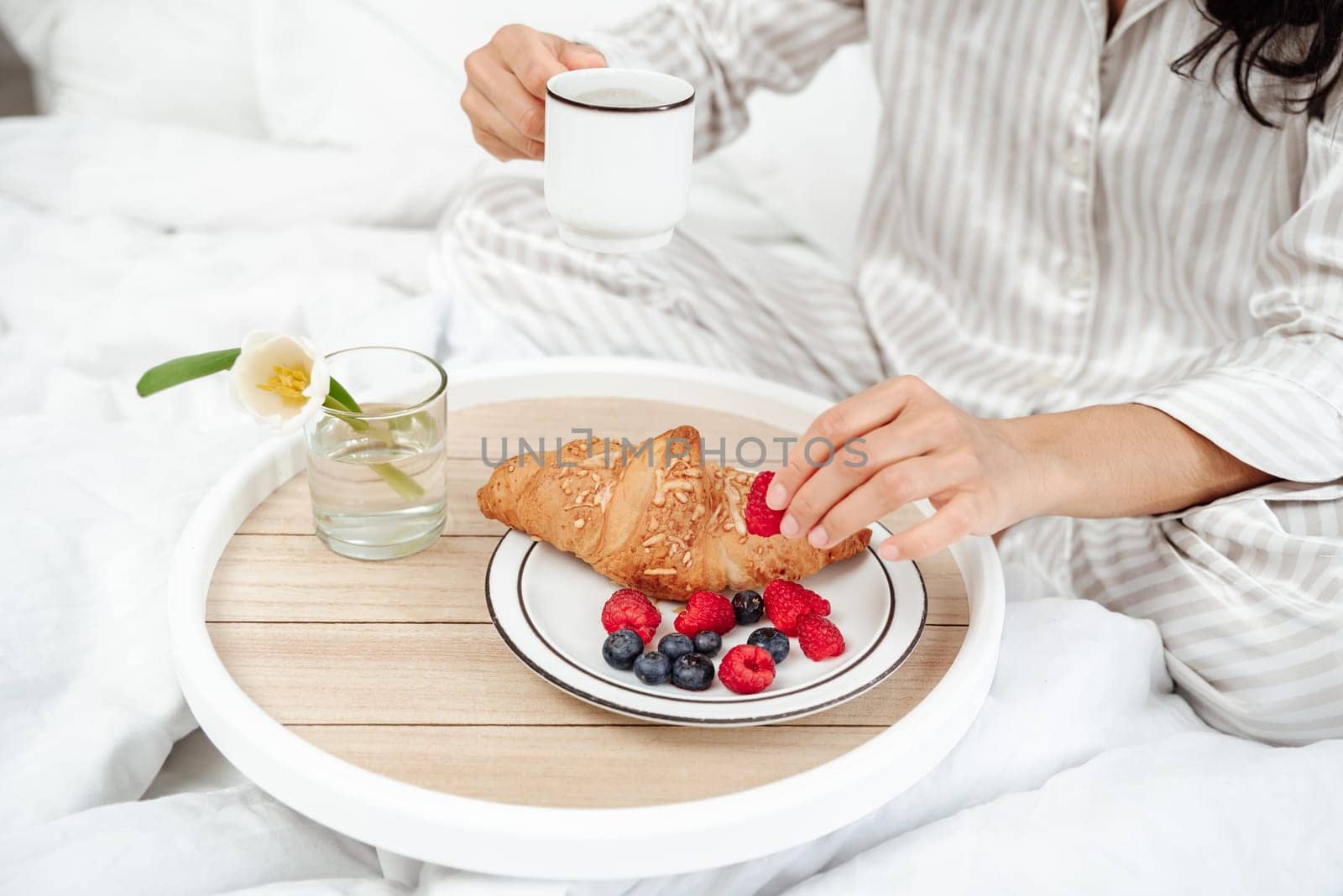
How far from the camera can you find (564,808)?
0.82 meters

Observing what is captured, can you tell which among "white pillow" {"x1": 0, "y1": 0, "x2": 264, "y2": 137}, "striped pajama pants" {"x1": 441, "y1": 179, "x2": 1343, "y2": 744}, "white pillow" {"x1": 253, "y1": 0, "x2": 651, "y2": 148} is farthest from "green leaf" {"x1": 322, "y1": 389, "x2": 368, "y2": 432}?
"white pillow" {"x1": 0, "y1": 0, "x2": 264, "y2": 137}

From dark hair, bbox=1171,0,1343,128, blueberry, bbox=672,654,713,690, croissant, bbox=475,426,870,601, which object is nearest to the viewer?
blueberry, bbox=672,654,713,690

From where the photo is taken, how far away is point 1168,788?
39.3 inches

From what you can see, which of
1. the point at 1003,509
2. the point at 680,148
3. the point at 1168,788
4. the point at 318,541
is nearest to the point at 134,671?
the point at 318,541

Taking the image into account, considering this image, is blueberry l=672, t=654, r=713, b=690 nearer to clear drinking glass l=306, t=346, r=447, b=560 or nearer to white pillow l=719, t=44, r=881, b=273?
clear drinking glass l=306, t=346, r=447, b=560

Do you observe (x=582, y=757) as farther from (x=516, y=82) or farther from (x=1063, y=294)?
(x=1063, y=294)

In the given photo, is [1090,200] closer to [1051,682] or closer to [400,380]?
[1051,682]

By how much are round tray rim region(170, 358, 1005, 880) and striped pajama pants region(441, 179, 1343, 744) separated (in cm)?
29

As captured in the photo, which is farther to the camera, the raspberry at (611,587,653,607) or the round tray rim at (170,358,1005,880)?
the raspberry at (611,587,653,607)

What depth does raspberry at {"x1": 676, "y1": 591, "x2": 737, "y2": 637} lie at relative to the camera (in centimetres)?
96

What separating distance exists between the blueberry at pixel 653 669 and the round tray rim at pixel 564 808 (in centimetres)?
11

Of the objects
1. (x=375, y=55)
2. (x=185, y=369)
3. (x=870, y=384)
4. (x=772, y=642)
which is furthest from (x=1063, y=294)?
(x=375, y=55)

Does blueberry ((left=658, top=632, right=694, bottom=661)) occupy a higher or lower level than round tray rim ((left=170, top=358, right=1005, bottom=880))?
higher

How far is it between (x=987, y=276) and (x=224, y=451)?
A: 0.96 m
